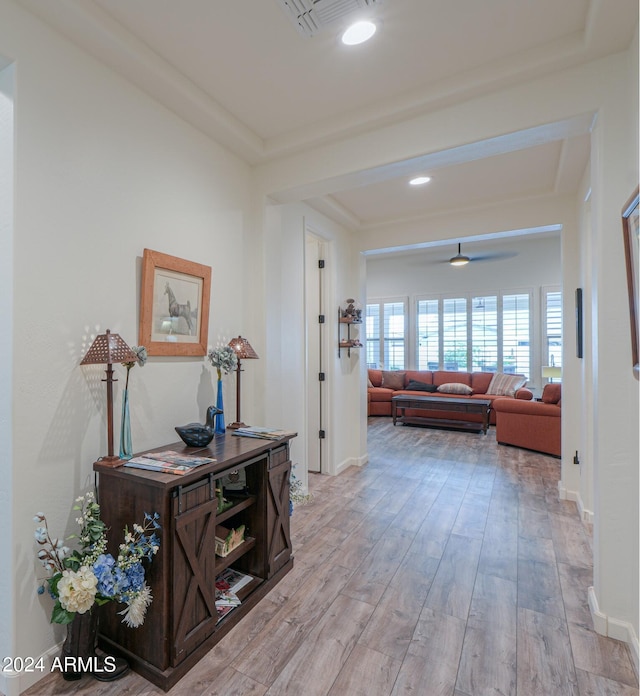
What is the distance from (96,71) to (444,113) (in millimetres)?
1842

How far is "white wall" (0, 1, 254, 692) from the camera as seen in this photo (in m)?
1.53

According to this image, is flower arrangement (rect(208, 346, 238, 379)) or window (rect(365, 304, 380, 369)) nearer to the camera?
flower arrangement (rect(208, 346, 238, 379))

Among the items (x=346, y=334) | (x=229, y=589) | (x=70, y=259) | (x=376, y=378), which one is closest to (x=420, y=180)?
(x=346, y=334)

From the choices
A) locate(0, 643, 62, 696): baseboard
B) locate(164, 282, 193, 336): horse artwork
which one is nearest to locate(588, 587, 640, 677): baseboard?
locate(0, 643, 62, 696): baseboard

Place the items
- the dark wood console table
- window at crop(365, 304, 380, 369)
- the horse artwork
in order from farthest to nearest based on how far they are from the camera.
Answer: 1. window at crop(365, 304, 380, 369)
2. the horse artwork
3. the dark wood console table

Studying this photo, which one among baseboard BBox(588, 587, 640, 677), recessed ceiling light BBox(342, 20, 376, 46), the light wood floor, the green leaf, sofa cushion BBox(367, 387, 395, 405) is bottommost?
the light wood floor

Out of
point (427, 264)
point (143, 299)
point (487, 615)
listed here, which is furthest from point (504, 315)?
point (143, 299)

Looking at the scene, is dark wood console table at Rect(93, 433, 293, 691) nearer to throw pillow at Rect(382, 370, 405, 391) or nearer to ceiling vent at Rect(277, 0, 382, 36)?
ceiling vent at Rect(277, 0, 382, 36)

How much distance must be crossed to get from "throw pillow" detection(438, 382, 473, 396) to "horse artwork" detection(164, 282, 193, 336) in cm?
569

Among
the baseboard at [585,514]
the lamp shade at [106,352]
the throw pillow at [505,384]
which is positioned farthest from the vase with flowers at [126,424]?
the throw pillow at [505,384]

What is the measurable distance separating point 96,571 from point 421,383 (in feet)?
21.3

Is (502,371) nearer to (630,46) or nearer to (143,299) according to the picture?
(630,46)

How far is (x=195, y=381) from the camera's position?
93.3 inches

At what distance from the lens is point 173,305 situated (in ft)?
7.17
